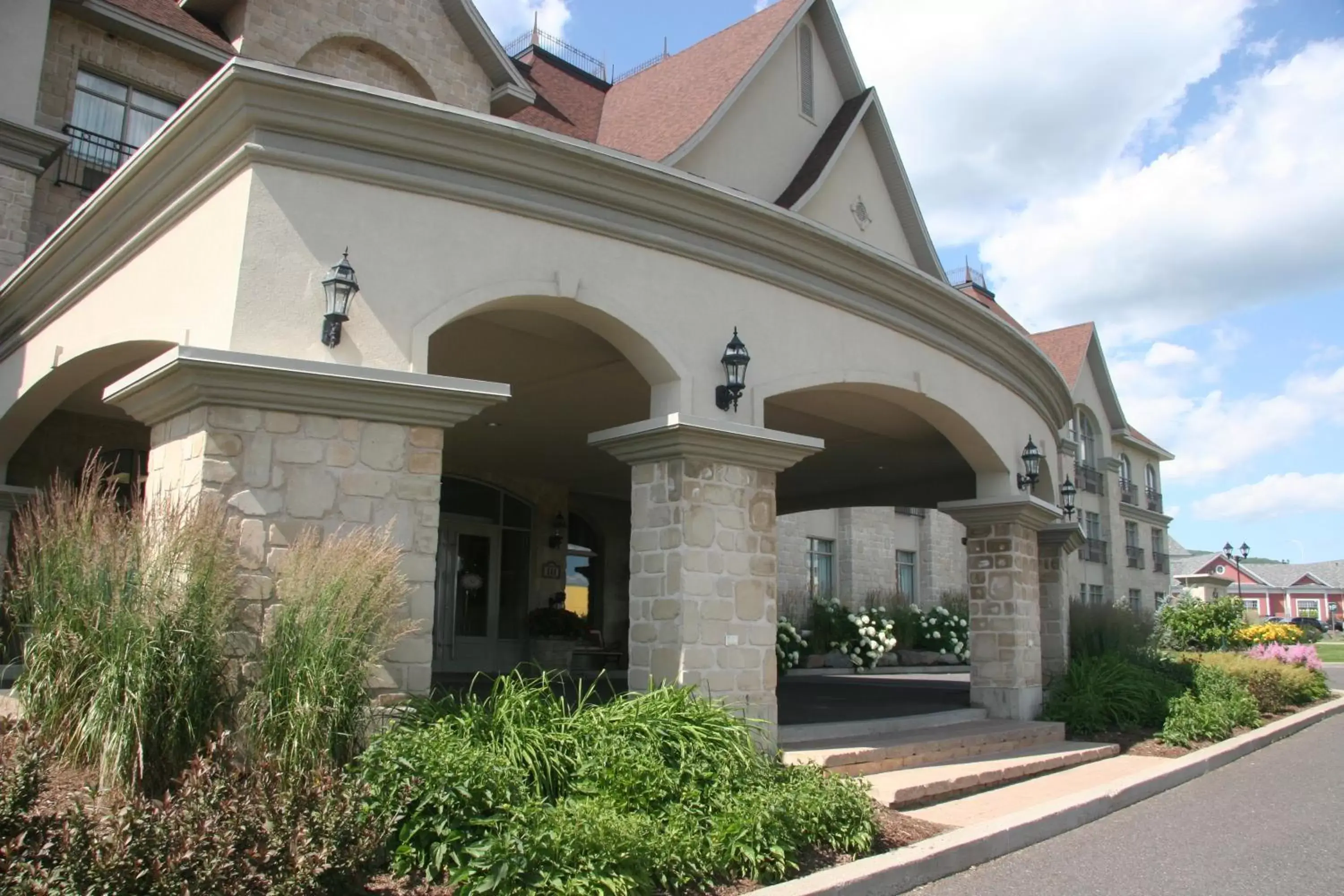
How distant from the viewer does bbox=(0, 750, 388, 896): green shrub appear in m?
4.01

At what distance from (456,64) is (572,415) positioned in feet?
20.1

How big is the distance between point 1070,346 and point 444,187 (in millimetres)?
34665

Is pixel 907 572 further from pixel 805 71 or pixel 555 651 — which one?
pixel 805 71

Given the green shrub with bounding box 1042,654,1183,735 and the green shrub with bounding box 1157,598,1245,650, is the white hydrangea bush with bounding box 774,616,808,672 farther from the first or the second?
the green shrub with bounding box 1157,598,1245,650

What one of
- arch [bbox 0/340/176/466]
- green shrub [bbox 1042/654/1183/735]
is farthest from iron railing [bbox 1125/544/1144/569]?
arch [bbox 0/340/176/466]

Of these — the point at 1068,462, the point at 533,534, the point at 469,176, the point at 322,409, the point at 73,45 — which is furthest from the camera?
the point at 1068,462

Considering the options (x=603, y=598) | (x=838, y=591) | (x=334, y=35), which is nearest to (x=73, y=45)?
(x=334, y=35)

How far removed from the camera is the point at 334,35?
1416 centimetres

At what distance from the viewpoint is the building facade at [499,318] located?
21.4 ft

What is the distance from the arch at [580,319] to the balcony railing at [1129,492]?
38.3m

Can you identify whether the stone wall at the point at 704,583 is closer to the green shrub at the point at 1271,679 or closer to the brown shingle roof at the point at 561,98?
the brown shingle roof at the point at 561,98

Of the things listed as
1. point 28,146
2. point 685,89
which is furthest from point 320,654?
point 28,146

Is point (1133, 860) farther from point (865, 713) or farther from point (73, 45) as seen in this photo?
point (73, 45)

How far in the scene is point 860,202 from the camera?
40.8ft
